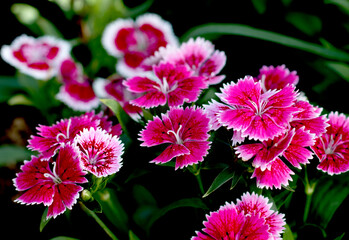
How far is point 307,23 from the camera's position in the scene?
1.91 m

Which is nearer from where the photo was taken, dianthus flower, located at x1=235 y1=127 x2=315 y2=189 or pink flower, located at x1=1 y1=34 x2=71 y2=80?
dianthus flower, located at x1=235 y1=127 x2=315 y2=189

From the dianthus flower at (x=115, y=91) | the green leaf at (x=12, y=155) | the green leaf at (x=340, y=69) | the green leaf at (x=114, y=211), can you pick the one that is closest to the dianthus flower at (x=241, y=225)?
the green leaf at (x=114, y=211)

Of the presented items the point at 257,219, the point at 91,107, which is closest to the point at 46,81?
the point at 91,107

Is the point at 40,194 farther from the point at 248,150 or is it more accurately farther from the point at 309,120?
the point at 309,120

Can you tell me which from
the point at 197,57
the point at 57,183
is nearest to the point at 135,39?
the point at 197,57

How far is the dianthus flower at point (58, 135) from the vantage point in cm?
99

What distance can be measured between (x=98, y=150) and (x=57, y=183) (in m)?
0.13

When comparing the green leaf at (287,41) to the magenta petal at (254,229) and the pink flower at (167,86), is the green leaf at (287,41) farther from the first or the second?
the magenta petal at (254,229)

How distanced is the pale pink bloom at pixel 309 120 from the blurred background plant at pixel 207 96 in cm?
18

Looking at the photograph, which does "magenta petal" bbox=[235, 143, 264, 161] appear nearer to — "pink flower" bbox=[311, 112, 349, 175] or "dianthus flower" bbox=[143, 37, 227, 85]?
"pink flower" bbox=[311, 112, 349, 175]

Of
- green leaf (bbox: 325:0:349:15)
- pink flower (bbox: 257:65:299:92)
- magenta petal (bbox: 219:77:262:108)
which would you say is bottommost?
magenta petal (bbox: 219:77:262:108)

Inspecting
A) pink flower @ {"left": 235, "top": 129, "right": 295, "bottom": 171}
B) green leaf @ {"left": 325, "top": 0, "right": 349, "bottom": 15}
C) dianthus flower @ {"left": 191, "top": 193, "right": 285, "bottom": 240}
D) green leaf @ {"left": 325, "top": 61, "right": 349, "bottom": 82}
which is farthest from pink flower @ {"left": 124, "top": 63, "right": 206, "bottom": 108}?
green leaf @ {"left": 325, "top": 0, "right": 349, "bottom": 15}

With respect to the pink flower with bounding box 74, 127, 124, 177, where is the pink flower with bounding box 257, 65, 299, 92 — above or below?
above

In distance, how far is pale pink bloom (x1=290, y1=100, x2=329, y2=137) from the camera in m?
0.91
